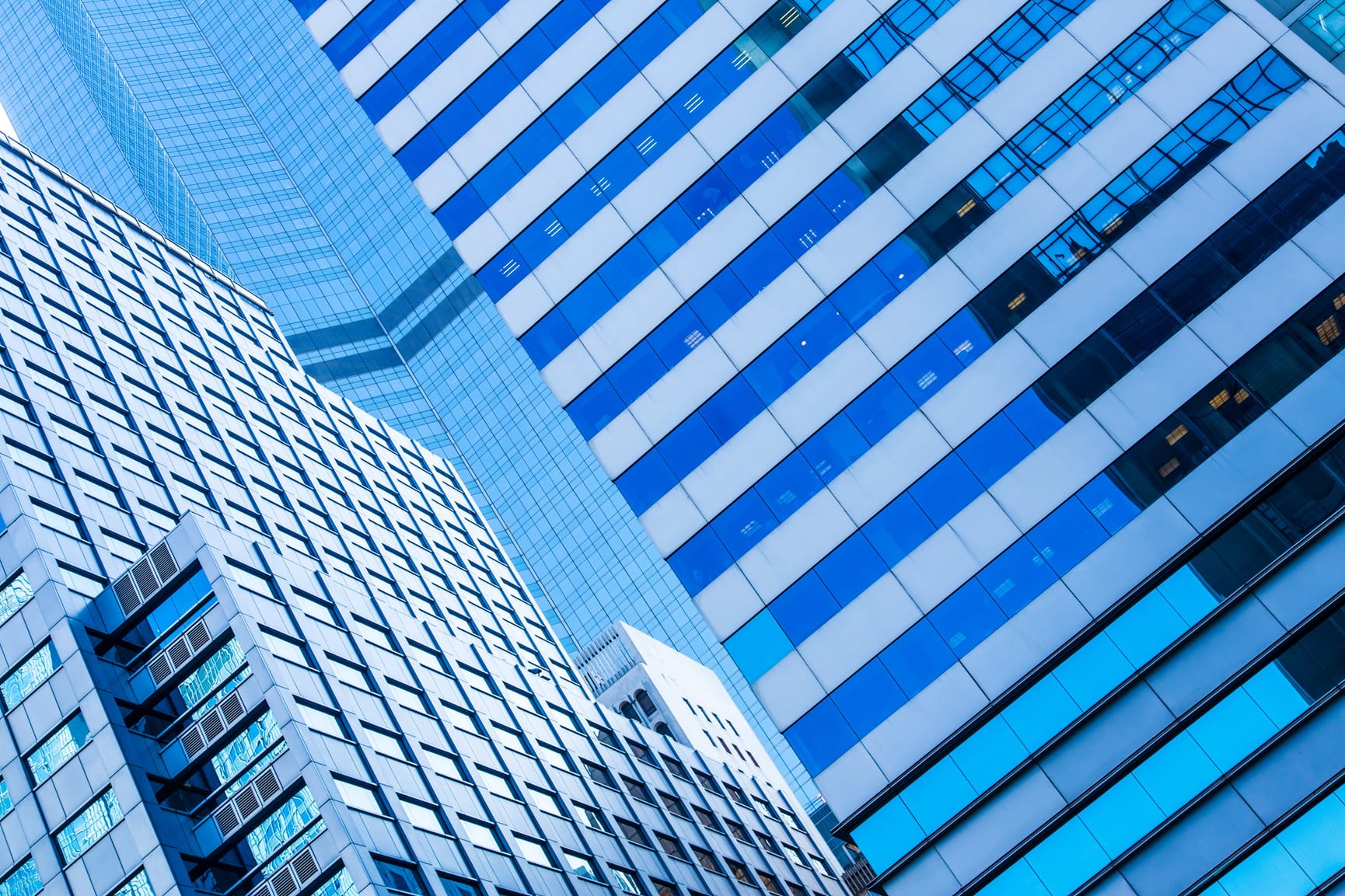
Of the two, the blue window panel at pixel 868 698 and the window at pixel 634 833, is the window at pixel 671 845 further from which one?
the blue window panel at pixel 868 698

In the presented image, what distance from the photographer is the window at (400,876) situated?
38.5m

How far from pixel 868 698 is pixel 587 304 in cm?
1445

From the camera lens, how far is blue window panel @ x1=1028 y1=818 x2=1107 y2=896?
1201 inches

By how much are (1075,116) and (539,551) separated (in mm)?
125888

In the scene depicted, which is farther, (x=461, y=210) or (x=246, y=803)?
(x=461, y=210)

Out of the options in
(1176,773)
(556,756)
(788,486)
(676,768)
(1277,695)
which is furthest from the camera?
(676,768)

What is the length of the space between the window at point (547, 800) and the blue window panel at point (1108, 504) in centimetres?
2894

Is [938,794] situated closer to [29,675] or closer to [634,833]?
[29,675]

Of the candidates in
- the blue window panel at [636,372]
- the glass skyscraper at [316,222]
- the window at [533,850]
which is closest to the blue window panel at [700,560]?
the blue window panel at [636,372]

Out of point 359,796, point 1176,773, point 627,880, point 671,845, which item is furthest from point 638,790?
point 1176,773

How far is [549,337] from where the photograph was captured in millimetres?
39312

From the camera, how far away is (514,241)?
4044 centimetres

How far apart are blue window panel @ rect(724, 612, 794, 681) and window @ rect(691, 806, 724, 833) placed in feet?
131

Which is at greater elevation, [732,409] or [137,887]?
[732,409]
